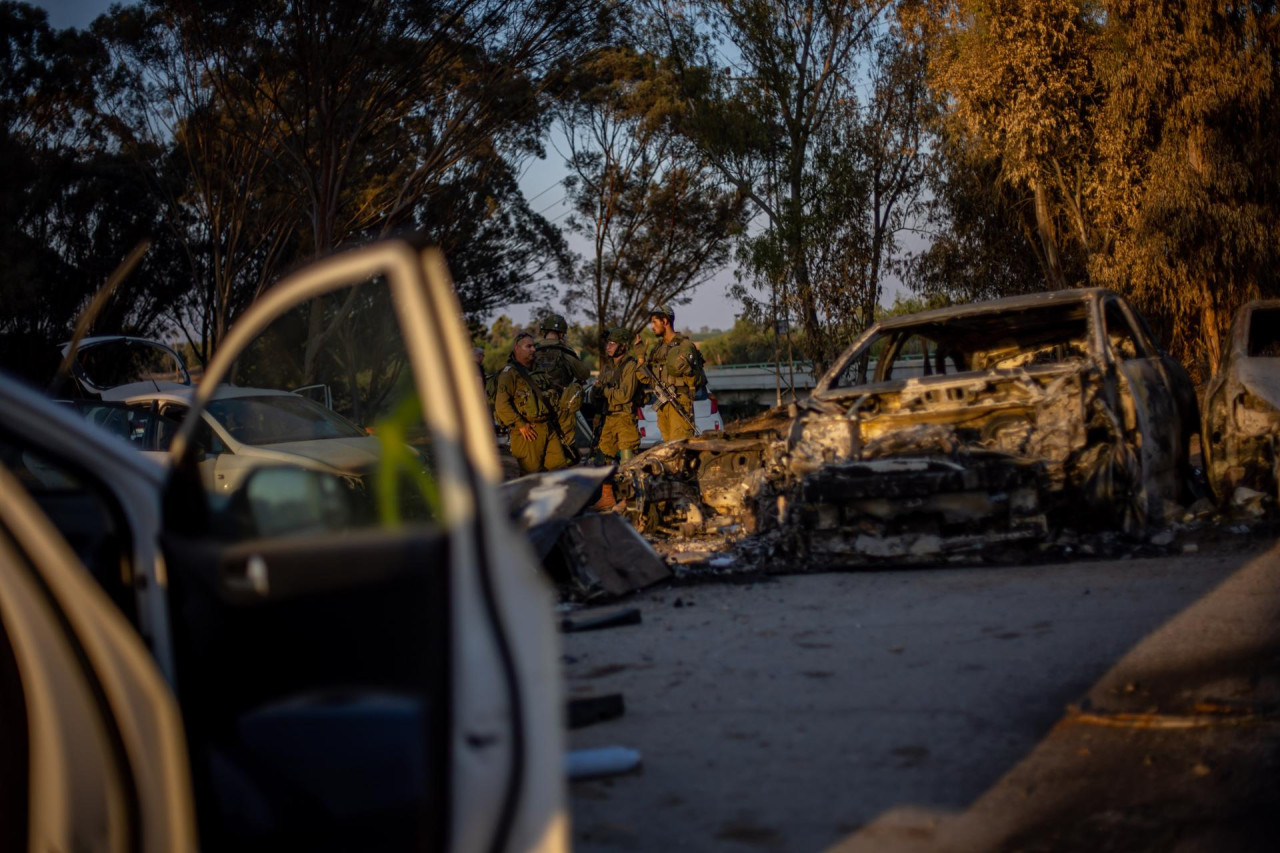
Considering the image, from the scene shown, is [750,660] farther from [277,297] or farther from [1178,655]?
[277,297]

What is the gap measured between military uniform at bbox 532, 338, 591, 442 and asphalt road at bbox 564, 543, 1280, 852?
14.8 ft

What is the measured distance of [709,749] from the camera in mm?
3850

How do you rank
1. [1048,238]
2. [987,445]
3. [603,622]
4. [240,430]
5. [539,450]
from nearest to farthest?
[603,622] → [987,445] → [539,450] → [240,430] → [1048,238]

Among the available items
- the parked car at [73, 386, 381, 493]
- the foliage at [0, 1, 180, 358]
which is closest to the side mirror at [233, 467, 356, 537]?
the parked car at [73, 386, 381, 493]

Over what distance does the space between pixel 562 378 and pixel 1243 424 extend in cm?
614

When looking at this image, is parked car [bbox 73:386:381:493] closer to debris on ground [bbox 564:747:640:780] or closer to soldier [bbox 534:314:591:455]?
soldier [bbox 534:314:591:455]

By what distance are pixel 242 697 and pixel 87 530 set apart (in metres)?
0.76

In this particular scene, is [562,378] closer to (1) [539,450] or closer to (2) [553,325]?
(2) [553,325]

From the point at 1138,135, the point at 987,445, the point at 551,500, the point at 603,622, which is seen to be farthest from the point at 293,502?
the point at 1138,135

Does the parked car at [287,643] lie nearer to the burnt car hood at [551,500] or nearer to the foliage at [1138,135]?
the burnt car hood at [551,500]

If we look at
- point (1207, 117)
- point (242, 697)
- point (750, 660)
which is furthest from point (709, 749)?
point (1207, 117)

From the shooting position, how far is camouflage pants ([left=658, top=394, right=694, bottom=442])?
38.2 ft

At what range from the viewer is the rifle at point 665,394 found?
11.6 meters

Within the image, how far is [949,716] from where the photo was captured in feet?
13.1
